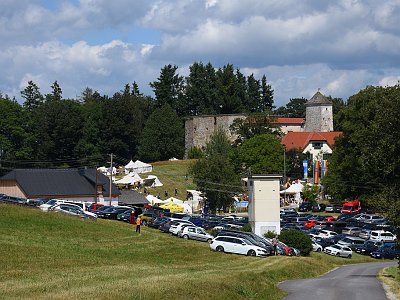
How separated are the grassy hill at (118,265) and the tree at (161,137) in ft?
295

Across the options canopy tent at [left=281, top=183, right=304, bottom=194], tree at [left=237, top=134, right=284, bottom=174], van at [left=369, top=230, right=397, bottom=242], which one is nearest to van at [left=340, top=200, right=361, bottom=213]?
canopy tent at [left=281, top=183, right=304, bottom=194]

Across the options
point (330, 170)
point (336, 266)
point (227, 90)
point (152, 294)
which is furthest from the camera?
point (227, 90)

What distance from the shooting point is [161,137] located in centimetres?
15762

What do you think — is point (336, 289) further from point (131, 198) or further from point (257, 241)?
point (131, 198)

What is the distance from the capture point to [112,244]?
166 ft

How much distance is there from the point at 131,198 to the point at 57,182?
9282 millimetres

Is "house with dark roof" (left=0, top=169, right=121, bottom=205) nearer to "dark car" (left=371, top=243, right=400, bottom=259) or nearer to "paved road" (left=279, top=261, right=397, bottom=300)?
"dark car" (left=371, top=243, right=400, bottom=259)

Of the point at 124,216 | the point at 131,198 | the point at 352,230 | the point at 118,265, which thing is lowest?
the point at 352,230

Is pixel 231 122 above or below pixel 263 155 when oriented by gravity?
above

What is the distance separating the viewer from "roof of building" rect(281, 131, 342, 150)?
475ft

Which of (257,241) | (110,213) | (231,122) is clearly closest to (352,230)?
(110,213)

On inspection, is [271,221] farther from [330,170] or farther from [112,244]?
[330,170]

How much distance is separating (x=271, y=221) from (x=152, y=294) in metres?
39.9

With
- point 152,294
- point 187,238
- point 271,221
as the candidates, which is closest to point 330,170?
point 271,221
